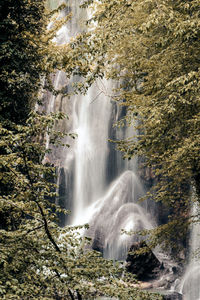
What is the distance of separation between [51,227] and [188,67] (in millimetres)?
5047

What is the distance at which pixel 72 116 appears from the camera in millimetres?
28141

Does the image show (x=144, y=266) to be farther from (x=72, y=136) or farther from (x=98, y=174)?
(x=72, y=136)

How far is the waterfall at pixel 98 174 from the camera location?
20953 mm

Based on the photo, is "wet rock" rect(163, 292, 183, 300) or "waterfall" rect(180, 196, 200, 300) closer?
"wet rock" rect(163, 292, 183, 300)

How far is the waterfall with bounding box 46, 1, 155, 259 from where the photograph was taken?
68.7ft

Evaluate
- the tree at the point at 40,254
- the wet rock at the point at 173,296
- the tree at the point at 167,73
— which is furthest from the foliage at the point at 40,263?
the wet rock at the point at 173,296

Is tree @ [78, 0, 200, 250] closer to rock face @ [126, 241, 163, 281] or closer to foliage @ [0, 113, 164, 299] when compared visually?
foliage @ [0, 113, 164, 299]

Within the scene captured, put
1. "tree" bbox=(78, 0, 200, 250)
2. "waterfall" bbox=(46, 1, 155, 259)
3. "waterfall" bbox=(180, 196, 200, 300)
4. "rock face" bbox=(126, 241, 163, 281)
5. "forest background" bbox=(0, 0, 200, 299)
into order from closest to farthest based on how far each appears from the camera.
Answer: "forest background" bbox=(0, 0, 200, 299) < "tree" bbox=(78, 0, 200, 250) < "waterfall" bbox=(180, 196, 200, 300) < "rock face" bbox=(126, 241, 163, 281) < "waterfall" bbox=(46, 1, 155, 259)

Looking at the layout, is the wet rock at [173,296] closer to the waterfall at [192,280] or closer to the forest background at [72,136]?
the waterfall at [192,280]

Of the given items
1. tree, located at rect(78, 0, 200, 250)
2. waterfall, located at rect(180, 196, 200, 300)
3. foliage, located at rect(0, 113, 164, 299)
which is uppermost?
tree, located at rect(78, 0, 200, 250)

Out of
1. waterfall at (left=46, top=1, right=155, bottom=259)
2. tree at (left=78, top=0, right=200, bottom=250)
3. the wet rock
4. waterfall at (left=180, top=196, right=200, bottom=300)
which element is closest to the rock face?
waterfall at (left=180, top=196, right=200, bottom=300)

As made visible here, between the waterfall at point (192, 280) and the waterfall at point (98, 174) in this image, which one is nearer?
the waterfall at point (192, 280)

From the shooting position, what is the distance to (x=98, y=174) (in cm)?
2581

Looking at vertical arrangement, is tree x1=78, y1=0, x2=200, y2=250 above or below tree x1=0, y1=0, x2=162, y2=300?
above
